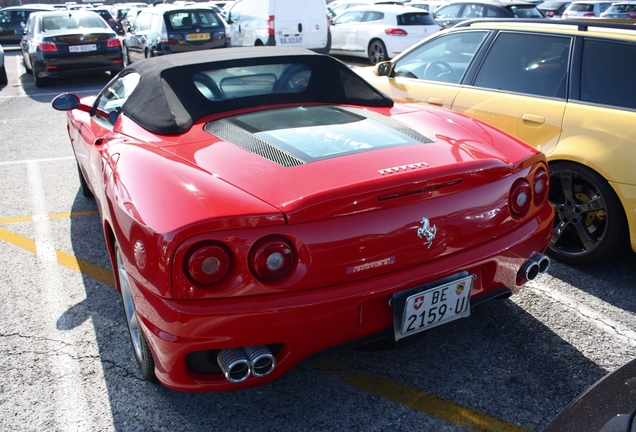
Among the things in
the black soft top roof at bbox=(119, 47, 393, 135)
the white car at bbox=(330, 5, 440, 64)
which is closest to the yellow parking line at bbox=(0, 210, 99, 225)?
the black soft top roof at bbox=(119, 47, 393, 135)

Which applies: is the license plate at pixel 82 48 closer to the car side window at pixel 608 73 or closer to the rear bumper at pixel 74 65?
the rear bumper at pixel 74 65

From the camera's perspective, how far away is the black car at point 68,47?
1178cm

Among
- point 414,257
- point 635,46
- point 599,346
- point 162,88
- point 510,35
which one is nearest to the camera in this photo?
point 414,257

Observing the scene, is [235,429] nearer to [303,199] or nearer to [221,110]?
[303,199]

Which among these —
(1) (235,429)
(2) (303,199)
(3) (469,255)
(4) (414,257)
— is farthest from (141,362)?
(3) (469,255)

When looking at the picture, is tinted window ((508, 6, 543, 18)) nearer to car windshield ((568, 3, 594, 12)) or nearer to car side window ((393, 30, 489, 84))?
car windshield ((568, 3, 594, 12))

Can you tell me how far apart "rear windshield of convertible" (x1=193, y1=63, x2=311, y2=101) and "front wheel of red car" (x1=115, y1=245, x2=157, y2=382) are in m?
1.19

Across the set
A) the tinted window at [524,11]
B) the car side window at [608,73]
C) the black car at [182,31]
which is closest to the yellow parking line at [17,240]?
the car side window at [608,73]

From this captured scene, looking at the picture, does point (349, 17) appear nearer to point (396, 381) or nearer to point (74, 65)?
point (74, 65)

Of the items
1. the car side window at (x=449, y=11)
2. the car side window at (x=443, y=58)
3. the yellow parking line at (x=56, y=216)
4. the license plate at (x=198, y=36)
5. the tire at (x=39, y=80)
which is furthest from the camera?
the car side window at (x=449, y=11)

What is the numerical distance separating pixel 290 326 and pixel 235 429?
24.8 inches

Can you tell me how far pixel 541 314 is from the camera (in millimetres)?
3287

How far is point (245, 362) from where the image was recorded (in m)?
2.13

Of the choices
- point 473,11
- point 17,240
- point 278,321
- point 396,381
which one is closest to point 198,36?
point 473,11
